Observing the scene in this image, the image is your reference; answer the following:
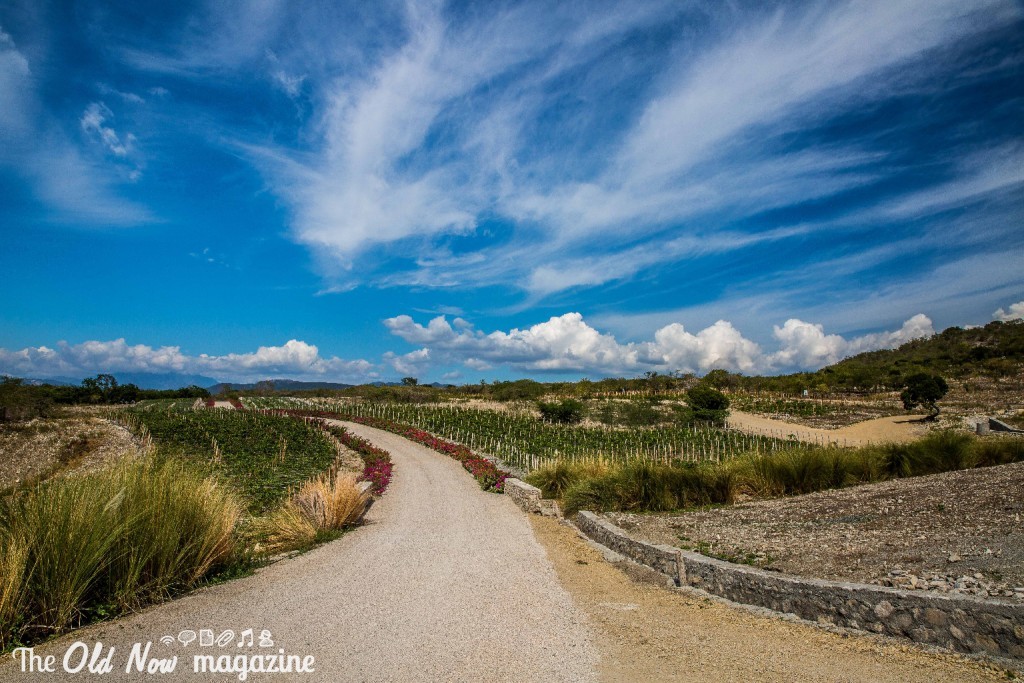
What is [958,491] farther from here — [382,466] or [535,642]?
[382,466]

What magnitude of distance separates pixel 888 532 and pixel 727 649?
3.50m

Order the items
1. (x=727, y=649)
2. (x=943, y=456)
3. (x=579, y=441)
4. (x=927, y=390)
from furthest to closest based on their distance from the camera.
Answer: (x=927, y=390), (x=579, y=441), (x=943, y=456), (x=727, y=649)

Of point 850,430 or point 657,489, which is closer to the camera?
point 657,489

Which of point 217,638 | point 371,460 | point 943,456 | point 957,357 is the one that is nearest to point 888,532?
point 943,456

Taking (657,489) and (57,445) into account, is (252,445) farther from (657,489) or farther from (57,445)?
(657,489)

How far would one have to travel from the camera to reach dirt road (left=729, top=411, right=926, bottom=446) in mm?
23902

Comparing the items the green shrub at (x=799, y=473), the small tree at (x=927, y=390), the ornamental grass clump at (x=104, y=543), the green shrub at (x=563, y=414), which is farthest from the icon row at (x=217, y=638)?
the small tree at (x=927, y=390)

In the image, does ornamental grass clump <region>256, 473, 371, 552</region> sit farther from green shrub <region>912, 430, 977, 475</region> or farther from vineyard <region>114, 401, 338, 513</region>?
green shrub <region>912, 430, 977, 475</region>

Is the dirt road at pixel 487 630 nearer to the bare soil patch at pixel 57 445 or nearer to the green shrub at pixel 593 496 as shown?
the green shrub at pixel 593 496

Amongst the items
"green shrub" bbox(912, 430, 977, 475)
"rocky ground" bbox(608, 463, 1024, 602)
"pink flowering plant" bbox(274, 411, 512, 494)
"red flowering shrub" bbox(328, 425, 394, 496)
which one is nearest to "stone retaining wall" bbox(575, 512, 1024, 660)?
"rocky ground" bbox(608, 463, 1024, 602)

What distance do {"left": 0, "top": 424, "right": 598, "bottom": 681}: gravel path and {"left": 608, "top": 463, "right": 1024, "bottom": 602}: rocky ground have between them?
2.44 metres

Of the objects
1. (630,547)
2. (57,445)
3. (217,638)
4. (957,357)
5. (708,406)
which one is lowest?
(630,547)

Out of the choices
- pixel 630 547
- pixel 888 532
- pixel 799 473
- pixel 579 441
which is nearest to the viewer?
pixel 888 532

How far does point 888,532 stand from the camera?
6484mm
